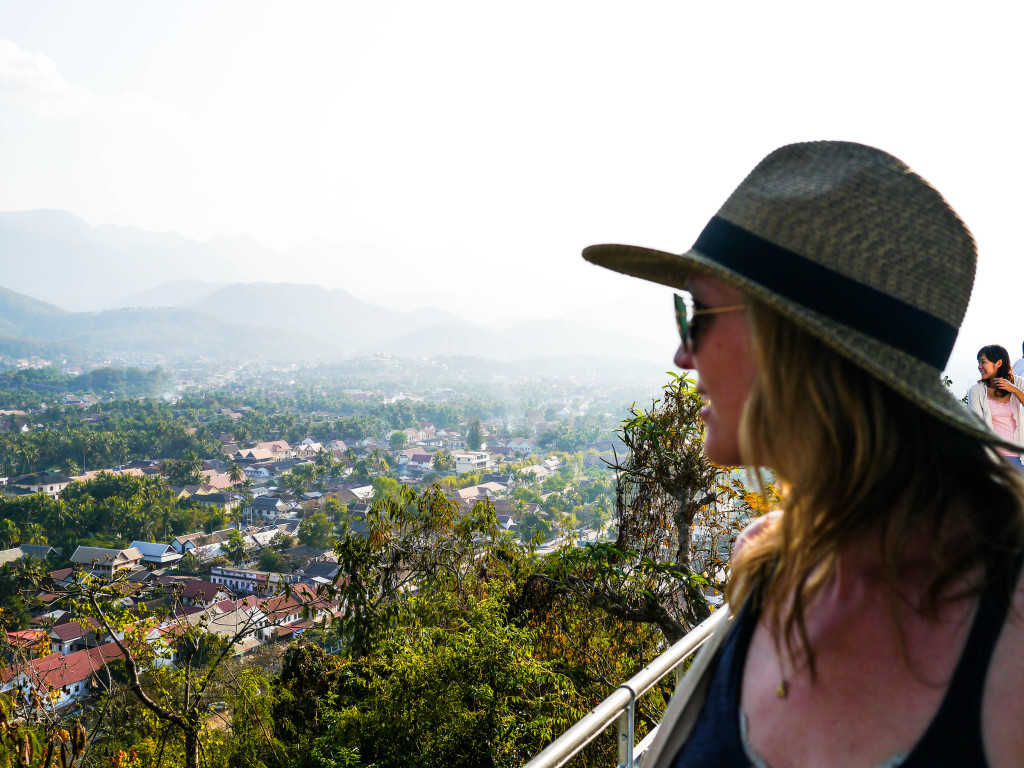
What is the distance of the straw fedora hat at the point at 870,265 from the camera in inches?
17.0

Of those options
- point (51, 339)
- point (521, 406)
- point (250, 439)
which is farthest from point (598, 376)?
point (51, 339)

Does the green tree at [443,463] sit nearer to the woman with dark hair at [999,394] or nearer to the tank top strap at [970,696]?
the woman with dark hair at [999,394]

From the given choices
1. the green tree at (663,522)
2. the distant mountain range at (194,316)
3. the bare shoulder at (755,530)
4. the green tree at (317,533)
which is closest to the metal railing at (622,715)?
the bare shoulder at (755,530)

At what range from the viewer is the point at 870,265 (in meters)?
0.44

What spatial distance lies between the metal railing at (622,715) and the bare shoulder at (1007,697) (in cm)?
45

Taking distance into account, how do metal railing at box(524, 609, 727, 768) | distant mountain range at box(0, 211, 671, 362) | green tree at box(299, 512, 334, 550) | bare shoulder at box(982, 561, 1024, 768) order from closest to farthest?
1. bare shoulder at box(982, 561, 1024, 768)
2. metal railing at box(524, 609, 727, 768)
3. green tree at box(299, 512, 334, 550)
4. distant mountain range at box(0, 211, 671, 362)

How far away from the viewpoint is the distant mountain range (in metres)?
107

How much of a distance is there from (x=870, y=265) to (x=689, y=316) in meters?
0.14

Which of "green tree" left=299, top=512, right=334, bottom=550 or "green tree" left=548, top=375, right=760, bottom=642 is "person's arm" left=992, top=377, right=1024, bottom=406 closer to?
"green tree" left=548, top=375, right=760, bottom=642

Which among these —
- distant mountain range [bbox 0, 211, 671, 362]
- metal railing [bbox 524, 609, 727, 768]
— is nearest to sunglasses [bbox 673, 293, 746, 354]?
metal railing [bbox 524, 609, 727, 768]

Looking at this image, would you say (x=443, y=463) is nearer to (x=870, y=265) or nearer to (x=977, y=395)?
(x=977, y=395)

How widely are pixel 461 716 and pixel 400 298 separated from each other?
623 ft

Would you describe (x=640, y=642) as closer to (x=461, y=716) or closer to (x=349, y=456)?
(x=461, y=716)

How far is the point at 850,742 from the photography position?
0.44 metres
